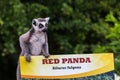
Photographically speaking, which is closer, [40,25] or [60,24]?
[40,25]

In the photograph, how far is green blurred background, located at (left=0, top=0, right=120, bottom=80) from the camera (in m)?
8.91

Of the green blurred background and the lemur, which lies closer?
the lemur

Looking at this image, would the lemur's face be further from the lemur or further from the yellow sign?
the yellow sign

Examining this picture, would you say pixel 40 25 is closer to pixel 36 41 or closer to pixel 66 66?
pixel 36 41

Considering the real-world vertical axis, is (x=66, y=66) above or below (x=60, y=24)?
above

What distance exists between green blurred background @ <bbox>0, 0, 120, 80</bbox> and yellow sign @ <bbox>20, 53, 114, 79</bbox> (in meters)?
4.01

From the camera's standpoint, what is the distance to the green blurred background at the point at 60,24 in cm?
891

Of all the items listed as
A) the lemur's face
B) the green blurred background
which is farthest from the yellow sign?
the green blurred background

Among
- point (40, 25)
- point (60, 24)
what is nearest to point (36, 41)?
point (40, 25)

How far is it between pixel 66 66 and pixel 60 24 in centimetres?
500

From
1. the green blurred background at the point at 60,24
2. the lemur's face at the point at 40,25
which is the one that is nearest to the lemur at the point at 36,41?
the lemur's face at the point at 40,25

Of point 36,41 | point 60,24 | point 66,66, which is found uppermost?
point 36,41

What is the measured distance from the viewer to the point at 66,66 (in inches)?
181

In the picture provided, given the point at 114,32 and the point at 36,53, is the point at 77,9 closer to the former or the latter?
the point at 114,32
